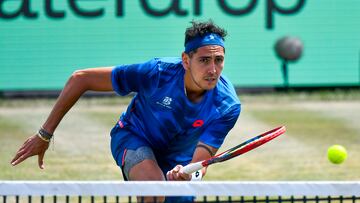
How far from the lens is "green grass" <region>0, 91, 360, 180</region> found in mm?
11852

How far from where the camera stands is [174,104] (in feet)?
23.4

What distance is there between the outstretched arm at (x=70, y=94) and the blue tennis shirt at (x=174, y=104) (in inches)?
3.7

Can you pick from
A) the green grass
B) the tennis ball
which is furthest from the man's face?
the tennis ball

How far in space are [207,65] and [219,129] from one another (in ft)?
1.79

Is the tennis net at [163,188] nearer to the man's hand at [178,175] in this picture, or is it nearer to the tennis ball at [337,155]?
the man's hand at [178,175]

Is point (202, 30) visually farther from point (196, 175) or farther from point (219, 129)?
point (196, 175)

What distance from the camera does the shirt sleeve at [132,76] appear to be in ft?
23.2

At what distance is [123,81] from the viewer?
23.2ft

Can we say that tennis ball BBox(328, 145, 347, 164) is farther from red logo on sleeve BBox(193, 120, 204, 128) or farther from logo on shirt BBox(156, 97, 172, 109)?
logo on shirt BBox(156, 97, 172, 109)

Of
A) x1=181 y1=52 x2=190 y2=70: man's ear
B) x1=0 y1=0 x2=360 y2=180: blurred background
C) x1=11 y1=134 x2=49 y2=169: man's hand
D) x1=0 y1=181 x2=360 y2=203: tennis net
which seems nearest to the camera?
x1=0 y1=181 x2=360 y2=203: tennis net

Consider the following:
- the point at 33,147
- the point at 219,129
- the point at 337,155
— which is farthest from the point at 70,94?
the point at 337,155

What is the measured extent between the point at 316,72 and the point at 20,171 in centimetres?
906

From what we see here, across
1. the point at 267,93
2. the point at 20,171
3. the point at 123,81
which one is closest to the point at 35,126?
the point at 20,171

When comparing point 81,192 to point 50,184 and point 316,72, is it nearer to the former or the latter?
point 50,184
